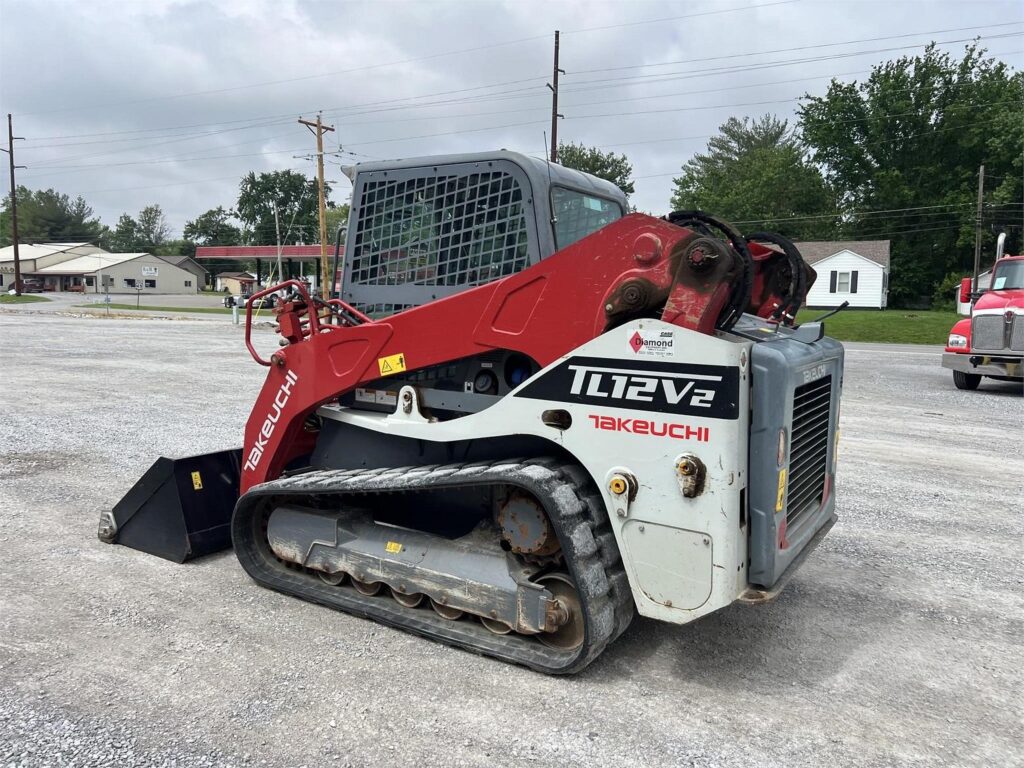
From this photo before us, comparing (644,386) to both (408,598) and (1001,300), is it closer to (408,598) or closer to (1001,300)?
(408,598)

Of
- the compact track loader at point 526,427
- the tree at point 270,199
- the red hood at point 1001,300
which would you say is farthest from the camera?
the tree at point 270,199

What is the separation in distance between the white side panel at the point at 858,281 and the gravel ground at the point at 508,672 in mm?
43041

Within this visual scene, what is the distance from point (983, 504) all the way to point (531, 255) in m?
4.72

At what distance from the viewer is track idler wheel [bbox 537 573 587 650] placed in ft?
11.3

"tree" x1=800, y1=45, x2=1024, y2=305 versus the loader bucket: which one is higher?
"tree" x1=800, y1=45, x2=1024, y2=305

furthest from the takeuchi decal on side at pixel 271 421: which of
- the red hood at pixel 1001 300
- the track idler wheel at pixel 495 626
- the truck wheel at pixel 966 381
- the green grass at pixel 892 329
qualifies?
the green grass at pixel 892 329

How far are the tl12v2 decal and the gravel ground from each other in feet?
4.06

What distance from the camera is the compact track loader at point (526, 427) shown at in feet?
10.2

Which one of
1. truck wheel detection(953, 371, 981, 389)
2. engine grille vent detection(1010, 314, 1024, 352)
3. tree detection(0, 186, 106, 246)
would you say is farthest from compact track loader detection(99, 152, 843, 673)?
tree detection(0, 186, 106, 246)

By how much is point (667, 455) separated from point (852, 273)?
47069 millimetres

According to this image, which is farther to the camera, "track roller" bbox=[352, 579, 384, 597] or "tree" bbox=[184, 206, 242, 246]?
"tree" bbox=[184, 206, 242, 246]

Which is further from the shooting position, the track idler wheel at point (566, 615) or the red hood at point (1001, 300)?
the red hood at point (1001, 300)

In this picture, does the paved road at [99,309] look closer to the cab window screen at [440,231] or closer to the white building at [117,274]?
the cab window screen at [440,231]

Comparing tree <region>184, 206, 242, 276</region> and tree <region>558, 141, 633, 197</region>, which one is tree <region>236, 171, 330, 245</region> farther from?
tree <region>558, 141, 633, 197</region>
